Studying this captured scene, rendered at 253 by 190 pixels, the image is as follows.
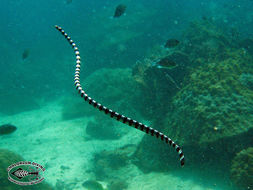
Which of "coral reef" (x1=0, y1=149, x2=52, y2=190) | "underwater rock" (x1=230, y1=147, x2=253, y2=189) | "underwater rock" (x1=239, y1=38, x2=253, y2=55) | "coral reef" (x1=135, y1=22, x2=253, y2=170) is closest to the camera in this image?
"underwater rock" (x1=230, y1=147, x2=253, y2=189)

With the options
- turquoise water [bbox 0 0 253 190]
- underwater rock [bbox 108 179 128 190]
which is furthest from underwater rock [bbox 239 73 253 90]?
underwater rock [bbox 108 179 128 190]

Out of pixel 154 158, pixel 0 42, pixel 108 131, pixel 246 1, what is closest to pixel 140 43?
Answer: pixel 108 131

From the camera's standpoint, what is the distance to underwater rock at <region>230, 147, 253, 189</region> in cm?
504

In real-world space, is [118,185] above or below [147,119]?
below

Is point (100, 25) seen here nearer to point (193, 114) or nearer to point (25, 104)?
point (25, 104)

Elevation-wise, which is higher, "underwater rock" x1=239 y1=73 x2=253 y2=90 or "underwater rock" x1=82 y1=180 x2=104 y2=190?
"underwater rock" x1=239 y1=73 x2=253 y2=90

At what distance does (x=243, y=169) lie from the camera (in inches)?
205

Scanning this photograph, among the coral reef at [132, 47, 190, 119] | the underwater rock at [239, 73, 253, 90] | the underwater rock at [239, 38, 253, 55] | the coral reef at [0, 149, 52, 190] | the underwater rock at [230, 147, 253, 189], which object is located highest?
the underwater rock at [239, 38, 253, 55]

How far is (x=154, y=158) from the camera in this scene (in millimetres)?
7539

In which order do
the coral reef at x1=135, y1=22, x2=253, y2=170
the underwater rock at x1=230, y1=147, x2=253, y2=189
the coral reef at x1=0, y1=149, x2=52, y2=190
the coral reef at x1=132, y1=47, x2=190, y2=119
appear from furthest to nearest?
the coral reef at x1=132, y1=47, x2=190, y2=119 < the coral reef at x1=0, y1=149, x2=52, y2=190 < the coral reef at x1=135, y1=22, x2=253, y2=170 < the underwater rock at x1=230, y1=147, x2=253, y2=189

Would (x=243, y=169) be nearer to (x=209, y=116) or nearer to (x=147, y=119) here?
(x=209, y=116)

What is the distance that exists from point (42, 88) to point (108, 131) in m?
16.1

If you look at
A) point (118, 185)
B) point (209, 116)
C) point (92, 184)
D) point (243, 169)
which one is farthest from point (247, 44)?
point (92, 184)

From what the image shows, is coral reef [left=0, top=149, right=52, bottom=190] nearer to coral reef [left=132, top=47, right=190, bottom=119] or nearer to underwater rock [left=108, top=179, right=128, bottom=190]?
underwater rock [left=108, top=179, right=128, bottom=190]
